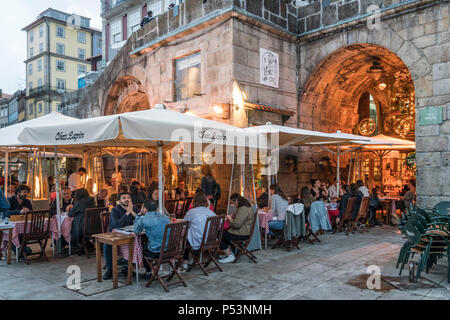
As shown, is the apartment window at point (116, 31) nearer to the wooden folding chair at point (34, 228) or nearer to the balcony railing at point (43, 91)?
the wooden folding chair at point (34, 228)

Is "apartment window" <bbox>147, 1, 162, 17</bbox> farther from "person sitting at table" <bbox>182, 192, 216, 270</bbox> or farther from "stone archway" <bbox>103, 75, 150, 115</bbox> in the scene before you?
"person sitting at table" <bbox>182, 192, 216, 270</bbox>

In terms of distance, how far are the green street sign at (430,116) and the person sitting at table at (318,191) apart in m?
2.95

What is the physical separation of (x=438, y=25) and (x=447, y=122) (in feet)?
8.03

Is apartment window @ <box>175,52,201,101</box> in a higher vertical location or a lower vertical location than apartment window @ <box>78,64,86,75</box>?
lower

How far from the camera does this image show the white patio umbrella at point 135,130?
5039 mm

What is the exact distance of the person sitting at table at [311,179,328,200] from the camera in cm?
951

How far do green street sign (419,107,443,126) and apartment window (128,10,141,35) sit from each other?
61.9ft

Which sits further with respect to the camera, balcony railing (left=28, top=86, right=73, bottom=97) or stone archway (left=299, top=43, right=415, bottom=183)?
balcony railing (left=28, top=86, right=73, bottom=97)

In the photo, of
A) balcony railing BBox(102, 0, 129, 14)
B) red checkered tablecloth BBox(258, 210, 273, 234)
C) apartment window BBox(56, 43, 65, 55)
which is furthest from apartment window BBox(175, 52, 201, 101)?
apartment window BBox(56, 43, 65, 55)

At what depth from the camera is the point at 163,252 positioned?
511cm

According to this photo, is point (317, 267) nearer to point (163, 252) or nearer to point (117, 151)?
point (163, 252)

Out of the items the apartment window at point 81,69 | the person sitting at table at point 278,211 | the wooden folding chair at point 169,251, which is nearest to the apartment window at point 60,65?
the apartment window at point 81,69
